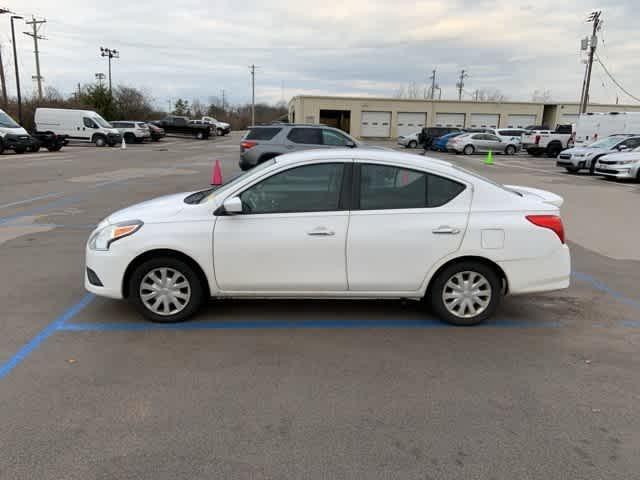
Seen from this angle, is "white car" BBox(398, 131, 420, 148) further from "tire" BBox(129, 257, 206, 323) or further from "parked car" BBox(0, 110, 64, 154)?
"tire" BBox(129, 257, 206, 323)

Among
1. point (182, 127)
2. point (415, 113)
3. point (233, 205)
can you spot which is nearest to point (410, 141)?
point (415, 113)

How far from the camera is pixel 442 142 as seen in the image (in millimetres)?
35062

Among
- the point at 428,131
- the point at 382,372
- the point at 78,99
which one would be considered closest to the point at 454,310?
the point at 382,372

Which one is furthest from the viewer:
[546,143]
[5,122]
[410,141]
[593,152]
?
[410,141]

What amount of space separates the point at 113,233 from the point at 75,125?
33621 millimetres

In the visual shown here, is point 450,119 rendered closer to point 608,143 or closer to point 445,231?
point 608,143

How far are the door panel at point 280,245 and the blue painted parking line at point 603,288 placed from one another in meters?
3.32

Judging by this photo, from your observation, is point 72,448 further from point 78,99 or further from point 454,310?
point 78,99

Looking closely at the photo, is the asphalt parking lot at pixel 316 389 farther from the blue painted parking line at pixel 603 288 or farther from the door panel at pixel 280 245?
the door panel at pixel 280 245

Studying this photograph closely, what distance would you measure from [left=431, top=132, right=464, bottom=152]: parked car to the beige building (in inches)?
950

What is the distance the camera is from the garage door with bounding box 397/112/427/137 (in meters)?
59.9

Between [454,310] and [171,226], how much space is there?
106 inches

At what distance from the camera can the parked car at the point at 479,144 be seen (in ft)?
108

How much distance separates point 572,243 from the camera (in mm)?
8148
